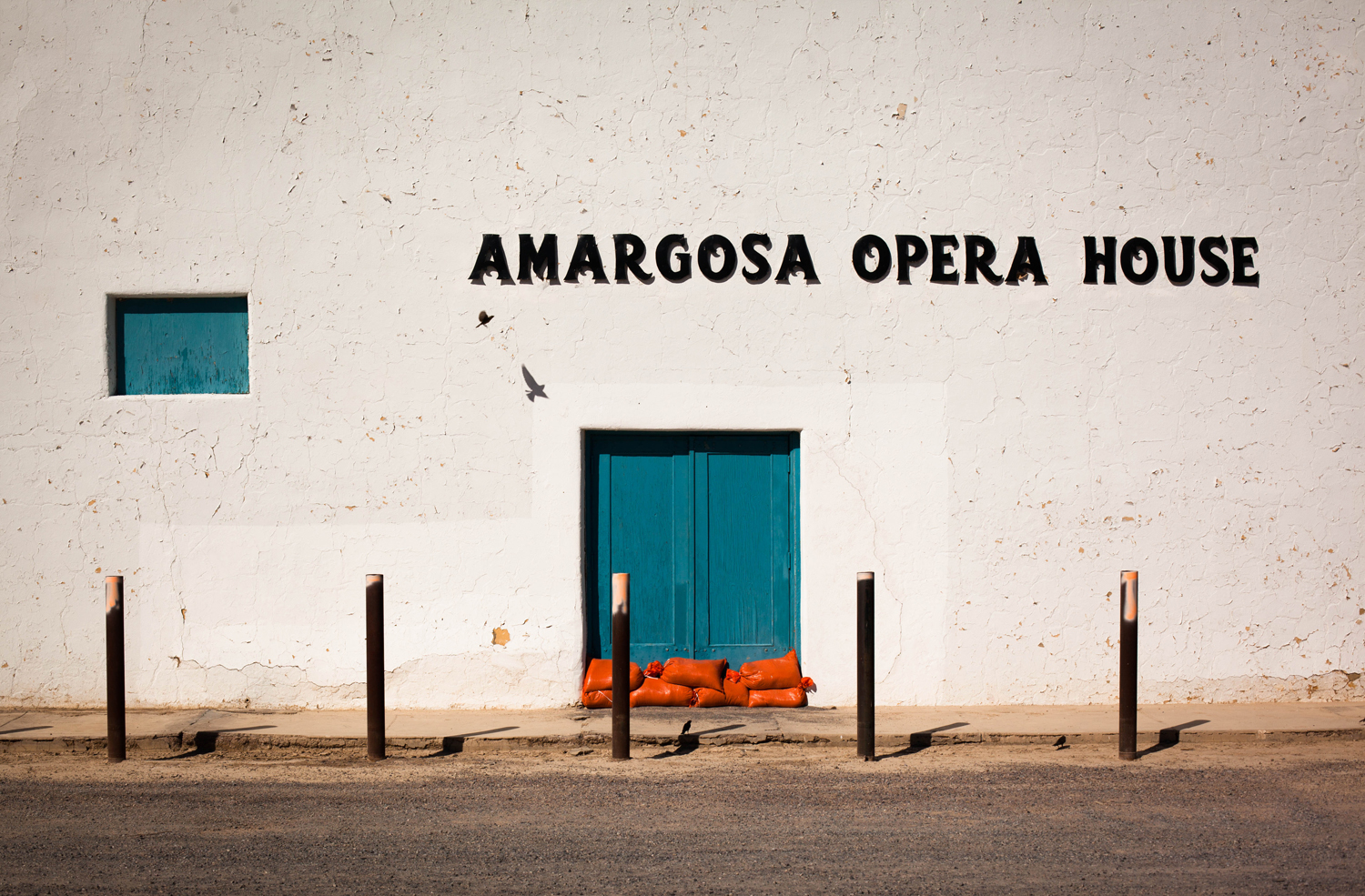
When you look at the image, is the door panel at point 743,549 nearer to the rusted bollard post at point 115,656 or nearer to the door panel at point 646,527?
the door panel at point 646,527

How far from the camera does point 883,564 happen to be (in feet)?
22.9

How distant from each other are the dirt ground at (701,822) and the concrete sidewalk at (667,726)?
0.12 meters

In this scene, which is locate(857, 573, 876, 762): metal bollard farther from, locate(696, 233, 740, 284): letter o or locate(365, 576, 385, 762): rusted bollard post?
locate(365, 576, 385, 762): rusted bollard post

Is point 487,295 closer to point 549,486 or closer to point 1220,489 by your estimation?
point 549,486

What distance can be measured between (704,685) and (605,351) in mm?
2385

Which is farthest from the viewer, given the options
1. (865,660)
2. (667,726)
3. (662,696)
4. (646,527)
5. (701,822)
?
(646,527)

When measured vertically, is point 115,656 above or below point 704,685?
above

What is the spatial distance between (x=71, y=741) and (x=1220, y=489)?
7.59m

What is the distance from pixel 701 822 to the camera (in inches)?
185

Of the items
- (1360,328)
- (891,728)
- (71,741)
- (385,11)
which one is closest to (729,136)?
(385,11)

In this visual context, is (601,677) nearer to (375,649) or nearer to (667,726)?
(667,726)

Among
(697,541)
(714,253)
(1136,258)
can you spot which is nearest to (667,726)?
(697,541)

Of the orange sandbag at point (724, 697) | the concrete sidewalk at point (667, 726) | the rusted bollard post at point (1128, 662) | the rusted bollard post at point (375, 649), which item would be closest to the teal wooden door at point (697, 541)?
the orange sandbag at point (724, 697)

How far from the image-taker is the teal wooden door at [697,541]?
281 inches
